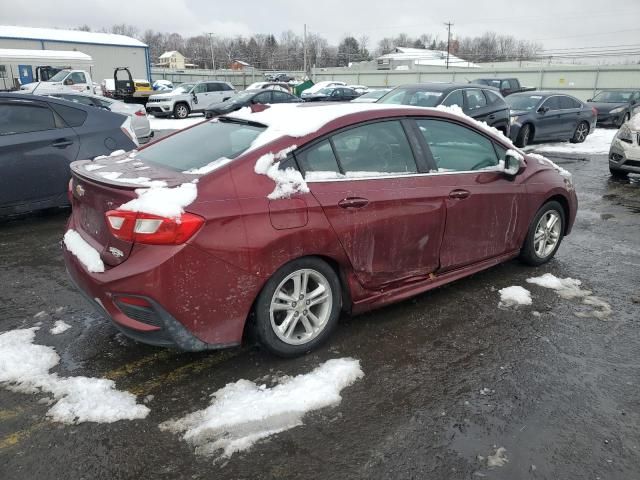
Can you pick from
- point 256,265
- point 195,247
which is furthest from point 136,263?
point 256,265

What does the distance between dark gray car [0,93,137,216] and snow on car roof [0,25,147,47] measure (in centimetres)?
4655

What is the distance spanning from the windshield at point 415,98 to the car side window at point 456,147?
6.75 m

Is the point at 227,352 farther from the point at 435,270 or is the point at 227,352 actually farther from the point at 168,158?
the point at 435,270

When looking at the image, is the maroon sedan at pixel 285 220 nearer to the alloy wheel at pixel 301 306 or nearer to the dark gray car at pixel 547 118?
the alloy wheel at pixel 301 306

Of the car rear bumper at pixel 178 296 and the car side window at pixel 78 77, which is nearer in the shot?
the car rear bumper at pixel 178 296

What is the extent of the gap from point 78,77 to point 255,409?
2726cm

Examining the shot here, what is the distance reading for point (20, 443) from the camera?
2480 millimetres

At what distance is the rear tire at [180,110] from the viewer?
917 inches

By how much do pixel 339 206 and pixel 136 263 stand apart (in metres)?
1.26

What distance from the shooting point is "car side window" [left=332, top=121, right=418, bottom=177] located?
339cm

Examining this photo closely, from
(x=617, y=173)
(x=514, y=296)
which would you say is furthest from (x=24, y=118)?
(x=617, y=173)

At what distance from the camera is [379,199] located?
340 centimetres

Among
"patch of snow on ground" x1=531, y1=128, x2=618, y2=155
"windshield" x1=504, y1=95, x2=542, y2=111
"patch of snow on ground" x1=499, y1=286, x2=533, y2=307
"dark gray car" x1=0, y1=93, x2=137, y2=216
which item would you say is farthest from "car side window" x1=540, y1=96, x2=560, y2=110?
"dark gray car" x1=0, y1=93, x2=137, y2=216

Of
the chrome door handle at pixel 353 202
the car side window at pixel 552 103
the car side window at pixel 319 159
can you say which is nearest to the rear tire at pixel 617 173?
the car side window at pixel 552 103
